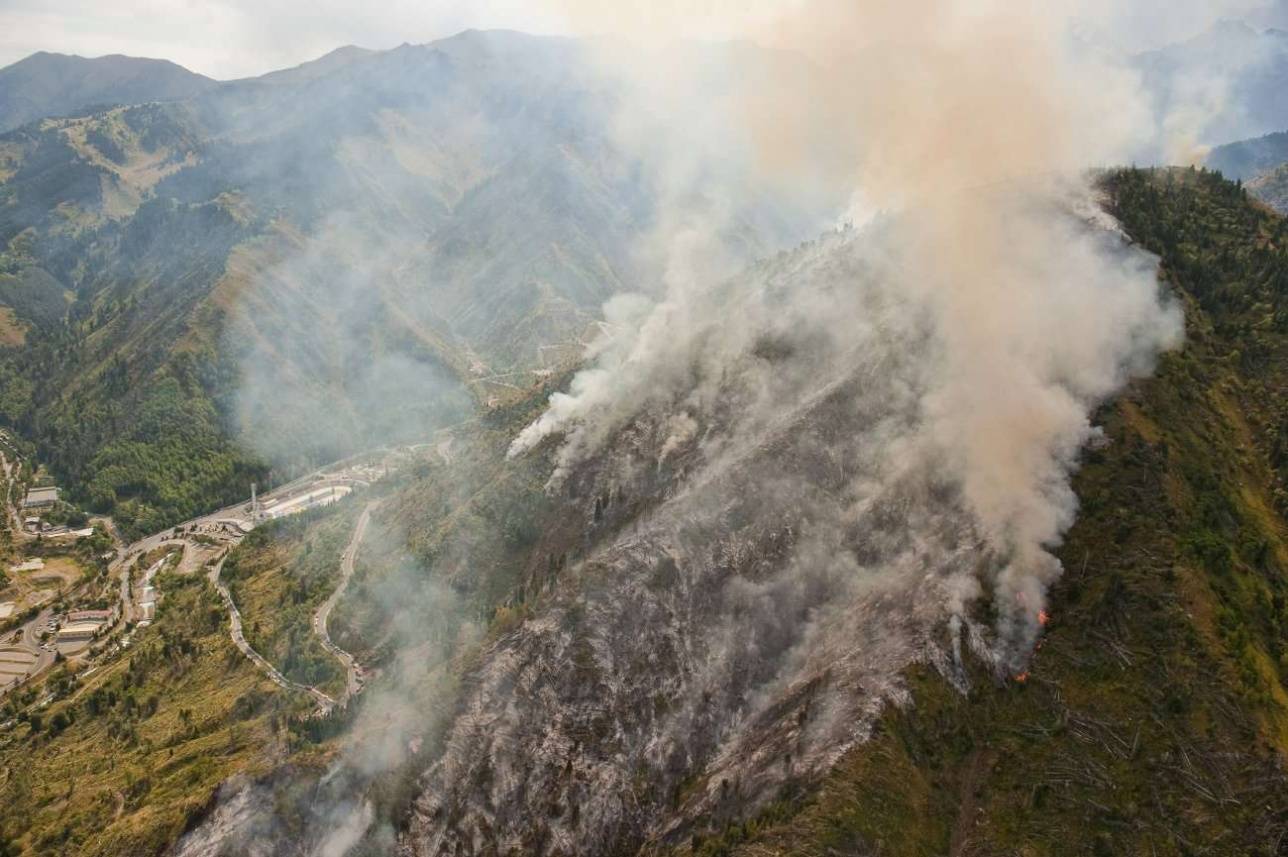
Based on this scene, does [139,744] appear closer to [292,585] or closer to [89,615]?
[292,585]

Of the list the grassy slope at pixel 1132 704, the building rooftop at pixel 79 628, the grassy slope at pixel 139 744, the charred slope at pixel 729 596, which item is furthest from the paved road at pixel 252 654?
the grassy slope at pixel 1132 704

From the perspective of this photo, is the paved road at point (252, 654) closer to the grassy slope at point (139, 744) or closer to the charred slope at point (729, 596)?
the grassy slope at point (139, 744)

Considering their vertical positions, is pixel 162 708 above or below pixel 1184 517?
below

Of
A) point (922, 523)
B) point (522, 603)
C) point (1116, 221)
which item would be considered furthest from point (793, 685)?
point (1116, 221)

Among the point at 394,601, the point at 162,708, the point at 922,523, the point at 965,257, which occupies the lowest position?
the point at 162,708

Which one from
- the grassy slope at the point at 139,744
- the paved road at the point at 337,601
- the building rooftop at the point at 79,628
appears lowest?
the building rooftop at the point at 79,628

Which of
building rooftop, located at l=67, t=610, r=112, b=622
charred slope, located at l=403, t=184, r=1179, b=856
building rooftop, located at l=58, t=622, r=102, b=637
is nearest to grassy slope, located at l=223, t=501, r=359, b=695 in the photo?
building rooftop, located at l=67, t=610, r=112, b=622

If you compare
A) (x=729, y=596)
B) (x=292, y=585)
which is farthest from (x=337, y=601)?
(x=729, y=596)

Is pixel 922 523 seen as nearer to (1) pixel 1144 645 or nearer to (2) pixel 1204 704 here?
(1) pixel 1144 645
